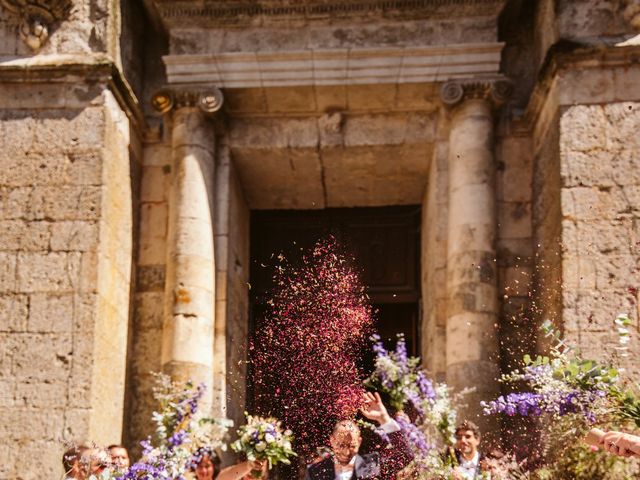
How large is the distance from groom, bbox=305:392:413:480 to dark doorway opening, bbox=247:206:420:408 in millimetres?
3137

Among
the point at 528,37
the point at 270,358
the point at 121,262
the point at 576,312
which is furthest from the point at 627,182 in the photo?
the point at 121,262

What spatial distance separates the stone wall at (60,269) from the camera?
23.3ft

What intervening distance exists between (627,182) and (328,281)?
2.08m

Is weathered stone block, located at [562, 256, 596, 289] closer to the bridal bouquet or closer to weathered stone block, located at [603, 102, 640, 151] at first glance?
weathered stone block, located at [603, 102, 640, 151]

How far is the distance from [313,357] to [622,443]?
9.07 feet

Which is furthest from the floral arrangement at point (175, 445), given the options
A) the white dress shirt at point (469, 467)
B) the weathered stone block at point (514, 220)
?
the weathered stone block at point (514, 220)

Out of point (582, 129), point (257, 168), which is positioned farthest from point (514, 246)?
point (257, 168)

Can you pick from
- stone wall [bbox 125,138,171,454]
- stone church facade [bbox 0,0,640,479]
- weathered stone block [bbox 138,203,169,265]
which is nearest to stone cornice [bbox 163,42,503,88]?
stone church facade [bbox 0,0,640,479]

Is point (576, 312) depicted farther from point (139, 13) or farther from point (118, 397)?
point (139, 13)

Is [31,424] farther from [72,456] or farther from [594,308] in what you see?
[594,308]

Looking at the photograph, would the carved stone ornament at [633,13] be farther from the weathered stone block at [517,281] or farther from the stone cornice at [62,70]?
the stone cornice at [62,70]

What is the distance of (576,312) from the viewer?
276 inches

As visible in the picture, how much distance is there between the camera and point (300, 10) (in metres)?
8.20

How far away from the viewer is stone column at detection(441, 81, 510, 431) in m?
7.54
